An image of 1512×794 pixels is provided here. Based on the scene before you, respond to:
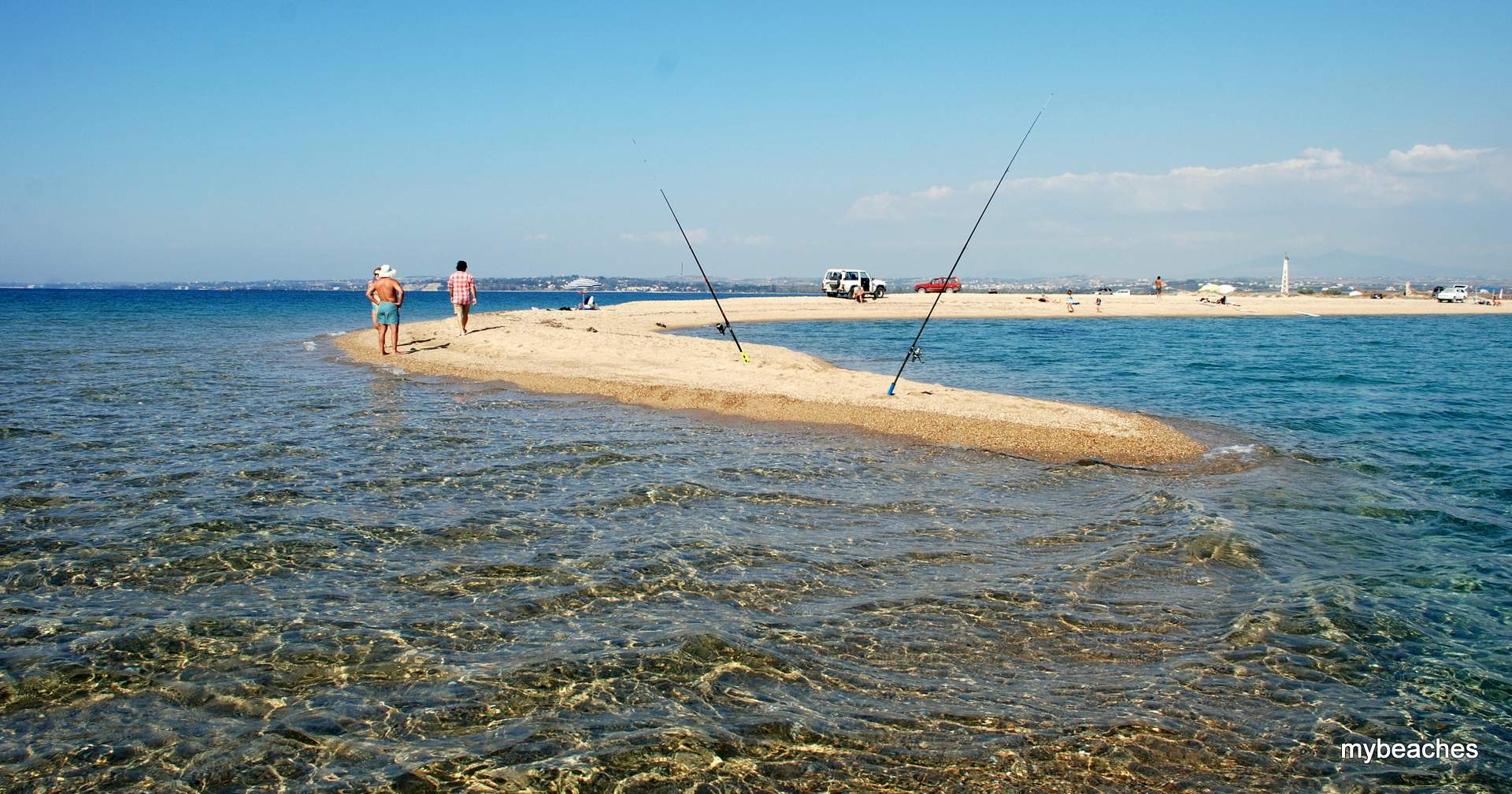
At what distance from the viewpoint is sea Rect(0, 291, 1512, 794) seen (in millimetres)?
4270

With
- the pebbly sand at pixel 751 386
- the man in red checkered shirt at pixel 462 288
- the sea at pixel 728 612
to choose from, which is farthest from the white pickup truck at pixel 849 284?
the sea at pixel 728 612

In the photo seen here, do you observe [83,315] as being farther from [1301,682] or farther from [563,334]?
[1301,682]

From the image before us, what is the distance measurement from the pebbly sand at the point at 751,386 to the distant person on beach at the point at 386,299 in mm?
870

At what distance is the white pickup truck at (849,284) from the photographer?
6097 cm

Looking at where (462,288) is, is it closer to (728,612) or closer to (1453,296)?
(728,612)

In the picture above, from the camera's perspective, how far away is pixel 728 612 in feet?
20.0

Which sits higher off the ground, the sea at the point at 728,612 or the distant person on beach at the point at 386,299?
the distant person on beach at the point at 386,299

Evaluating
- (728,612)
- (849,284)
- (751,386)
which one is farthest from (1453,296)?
(728,612)

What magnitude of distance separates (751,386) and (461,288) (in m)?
13.4

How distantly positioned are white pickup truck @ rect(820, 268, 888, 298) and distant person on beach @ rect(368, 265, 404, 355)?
4026 centimetres

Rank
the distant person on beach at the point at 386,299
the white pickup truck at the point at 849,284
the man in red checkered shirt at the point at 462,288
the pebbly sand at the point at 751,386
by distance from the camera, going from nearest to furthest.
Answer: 1. the pebbly sand at the point at 751,386
2. the distant person on beach at the point at 386,299
3. the man in red checkered shirt at the point at 462,288
4. the white pickup truck at the point at 849,284

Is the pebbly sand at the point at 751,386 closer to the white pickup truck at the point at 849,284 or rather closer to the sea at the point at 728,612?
the sea at the point at 728,612

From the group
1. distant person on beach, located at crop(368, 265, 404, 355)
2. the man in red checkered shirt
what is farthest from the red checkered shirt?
distant person on beach, located at crop(368, 265, 404, 355)

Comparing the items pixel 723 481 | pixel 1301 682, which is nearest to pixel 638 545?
pixel 723 481
